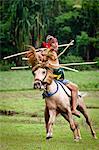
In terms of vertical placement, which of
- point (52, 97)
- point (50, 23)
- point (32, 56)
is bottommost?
point (52, 97)

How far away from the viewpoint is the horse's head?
3.76 metres

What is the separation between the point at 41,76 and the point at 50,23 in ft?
28.3

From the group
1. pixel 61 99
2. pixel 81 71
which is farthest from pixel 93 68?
pixel 61 99

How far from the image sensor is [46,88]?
3941 millimetres

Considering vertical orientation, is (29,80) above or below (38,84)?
below

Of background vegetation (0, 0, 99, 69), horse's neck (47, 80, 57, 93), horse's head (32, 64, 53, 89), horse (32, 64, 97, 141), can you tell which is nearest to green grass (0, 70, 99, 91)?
background vegetation (0, 0, 99, 69)

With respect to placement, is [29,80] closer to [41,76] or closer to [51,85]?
[51,85]

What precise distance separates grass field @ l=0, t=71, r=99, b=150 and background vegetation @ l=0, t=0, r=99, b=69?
2.18ft

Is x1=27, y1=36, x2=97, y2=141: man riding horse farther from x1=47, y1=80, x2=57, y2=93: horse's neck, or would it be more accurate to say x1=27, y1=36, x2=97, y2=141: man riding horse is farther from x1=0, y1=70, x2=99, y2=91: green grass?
x1=0, y1=70, x2=99, y2=91: green grass

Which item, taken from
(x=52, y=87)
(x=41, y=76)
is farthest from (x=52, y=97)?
(x=41, y=76)

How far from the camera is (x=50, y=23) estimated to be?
12.4 meters

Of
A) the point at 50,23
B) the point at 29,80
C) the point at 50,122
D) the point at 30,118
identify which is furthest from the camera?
the point at 50,23

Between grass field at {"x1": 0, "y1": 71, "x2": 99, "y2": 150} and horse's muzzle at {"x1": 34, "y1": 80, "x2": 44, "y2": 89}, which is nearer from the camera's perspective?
horse's muzzle at {"x1": 34, "y1": 80, "x2": 44, "y2": 89}

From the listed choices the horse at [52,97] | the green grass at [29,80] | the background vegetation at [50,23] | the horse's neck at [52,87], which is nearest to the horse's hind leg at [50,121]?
the horse at [52,97]
